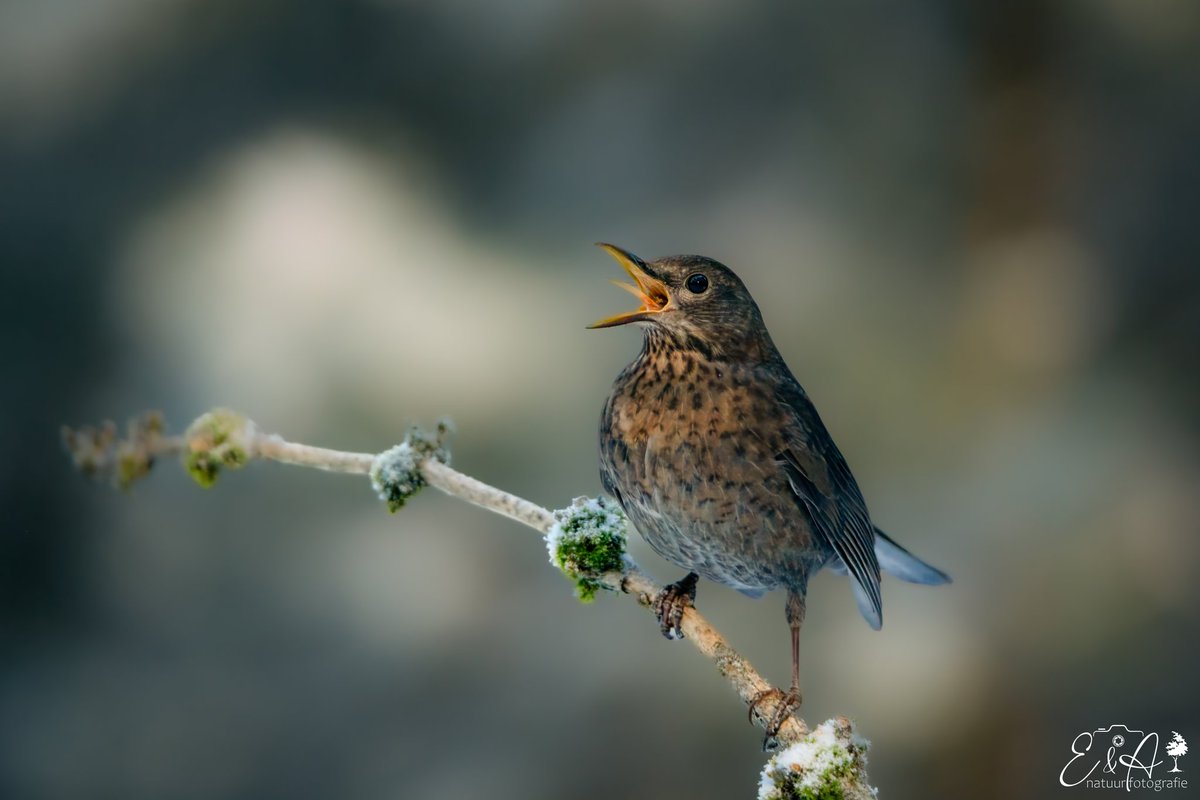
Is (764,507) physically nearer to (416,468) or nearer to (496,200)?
(416,468)

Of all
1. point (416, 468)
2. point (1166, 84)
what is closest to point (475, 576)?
point (416, 468)

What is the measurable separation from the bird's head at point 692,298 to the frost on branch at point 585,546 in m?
0.50

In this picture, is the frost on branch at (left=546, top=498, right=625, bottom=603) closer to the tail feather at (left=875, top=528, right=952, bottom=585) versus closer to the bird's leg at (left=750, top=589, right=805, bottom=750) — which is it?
the bird's leg at (left=750, top=589, right=805, bottom=750)

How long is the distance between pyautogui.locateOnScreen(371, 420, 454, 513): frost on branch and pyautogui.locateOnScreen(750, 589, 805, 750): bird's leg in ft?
2.15

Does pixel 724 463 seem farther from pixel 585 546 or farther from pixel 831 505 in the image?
pixel 585 546

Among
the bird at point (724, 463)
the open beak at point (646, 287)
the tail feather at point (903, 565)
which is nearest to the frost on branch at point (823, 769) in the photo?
the bird at point (724, 463)

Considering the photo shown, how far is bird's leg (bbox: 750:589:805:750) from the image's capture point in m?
1.76

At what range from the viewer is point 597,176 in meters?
5.76

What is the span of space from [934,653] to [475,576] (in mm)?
2530

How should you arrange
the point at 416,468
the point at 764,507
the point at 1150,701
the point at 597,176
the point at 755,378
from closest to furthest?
the point at 416,468
the point at 764,507
the point at 755,378
the point at 1150,701
the point at 597,176

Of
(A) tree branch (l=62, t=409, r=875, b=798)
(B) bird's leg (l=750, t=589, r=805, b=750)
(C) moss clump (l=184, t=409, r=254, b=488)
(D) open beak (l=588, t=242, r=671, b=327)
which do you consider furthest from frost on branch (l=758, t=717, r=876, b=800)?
(C) moss clump (l=184, t=409, r=254, b=488)

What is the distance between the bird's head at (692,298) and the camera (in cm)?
212

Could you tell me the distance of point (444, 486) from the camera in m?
1.66

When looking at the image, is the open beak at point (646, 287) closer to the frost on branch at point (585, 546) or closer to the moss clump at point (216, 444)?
the frost on branch at point (585, 546)
